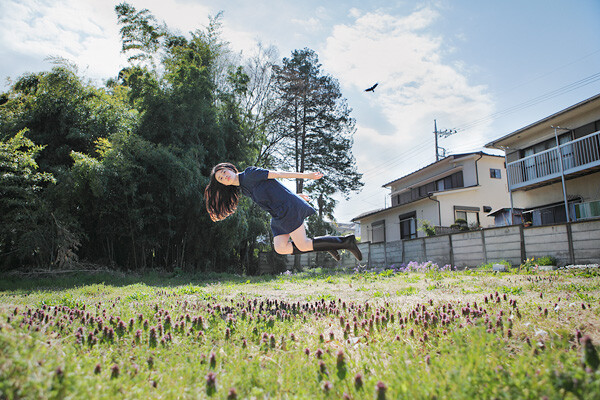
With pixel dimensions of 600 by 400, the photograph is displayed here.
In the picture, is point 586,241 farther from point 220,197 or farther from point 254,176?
point 220,197

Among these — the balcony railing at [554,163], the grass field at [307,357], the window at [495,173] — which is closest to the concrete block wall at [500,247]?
the balcony railing at [554,163]

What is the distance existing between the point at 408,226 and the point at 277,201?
20.1m

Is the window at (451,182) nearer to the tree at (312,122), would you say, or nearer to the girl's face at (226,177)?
the tree at (312,122)

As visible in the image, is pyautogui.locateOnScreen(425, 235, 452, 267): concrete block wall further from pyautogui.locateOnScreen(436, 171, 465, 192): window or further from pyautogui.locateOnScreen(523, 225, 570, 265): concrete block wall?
pyautogui.locateOnScreen(436, 171, 465, 192): window

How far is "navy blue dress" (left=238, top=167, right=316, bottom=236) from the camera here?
4.02 meters

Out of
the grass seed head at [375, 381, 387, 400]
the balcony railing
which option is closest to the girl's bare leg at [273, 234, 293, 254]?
the grass seed head at [375, 381, 387, 400]

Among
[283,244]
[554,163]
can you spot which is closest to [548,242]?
[554,163]

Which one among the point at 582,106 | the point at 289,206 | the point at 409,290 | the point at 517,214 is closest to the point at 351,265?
the point at 517,214

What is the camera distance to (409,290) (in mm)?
4875

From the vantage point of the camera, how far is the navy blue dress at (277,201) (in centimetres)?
402

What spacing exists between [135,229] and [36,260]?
247cm

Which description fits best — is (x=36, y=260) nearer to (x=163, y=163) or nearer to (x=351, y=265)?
(x=163, y=163)

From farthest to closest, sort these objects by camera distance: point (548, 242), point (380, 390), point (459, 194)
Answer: point (459, 194) < point (548, 242) < point (380, 390)

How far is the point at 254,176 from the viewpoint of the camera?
4.10 metres
